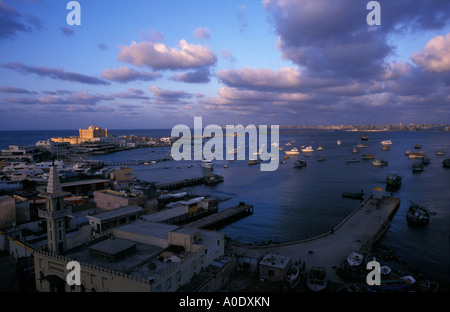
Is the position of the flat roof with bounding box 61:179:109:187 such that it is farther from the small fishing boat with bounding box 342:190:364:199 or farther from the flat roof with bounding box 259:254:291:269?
the small fishing boat with bounding box 342:190:364:199

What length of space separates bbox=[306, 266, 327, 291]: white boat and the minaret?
1594cm

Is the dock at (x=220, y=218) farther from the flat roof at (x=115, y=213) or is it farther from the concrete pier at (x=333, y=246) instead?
the concrete pier at (x=333, y=246)

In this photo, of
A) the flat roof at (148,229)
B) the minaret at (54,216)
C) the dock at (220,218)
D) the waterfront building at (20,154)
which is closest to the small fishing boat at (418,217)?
the dock at (220,218)

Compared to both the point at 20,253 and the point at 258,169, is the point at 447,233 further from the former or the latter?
the point at 258,169

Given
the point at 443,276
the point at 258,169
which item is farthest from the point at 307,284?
the point at 258,169

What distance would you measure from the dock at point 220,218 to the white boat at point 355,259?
16261 millimetres

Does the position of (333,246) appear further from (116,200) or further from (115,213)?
(116,200)

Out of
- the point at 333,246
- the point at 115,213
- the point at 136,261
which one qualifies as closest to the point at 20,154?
the point at 115,213

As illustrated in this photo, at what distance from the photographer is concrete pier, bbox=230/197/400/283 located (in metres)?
22.0

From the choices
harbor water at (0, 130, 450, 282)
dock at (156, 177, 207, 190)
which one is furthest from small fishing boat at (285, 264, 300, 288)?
dock at (156, 177, 207, 190)

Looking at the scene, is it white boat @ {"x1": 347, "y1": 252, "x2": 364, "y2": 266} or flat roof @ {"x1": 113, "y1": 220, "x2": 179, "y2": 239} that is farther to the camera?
white boat @ {"x1": 347, "y1": 252, "x2": 364, "y2": 266}

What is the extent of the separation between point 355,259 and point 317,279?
473 cm
